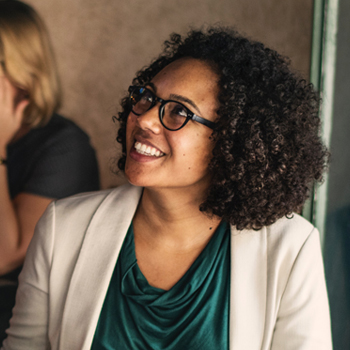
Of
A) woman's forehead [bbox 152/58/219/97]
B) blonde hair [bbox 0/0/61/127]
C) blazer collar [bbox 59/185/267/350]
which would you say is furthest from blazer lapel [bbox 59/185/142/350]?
blonde hair [bbox 0/0/61/127]

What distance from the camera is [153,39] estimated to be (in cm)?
204

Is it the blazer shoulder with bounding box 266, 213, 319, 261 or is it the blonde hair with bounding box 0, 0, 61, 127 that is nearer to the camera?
the blazer shoulder with bounding box 266, 213, 319, 261

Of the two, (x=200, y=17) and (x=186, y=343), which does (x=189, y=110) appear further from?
(x=200, y=17)

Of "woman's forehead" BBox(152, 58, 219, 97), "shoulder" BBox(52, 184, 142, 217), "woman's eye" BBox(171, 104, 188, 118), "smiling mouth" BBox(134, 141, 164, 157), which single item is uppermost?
"woman's forehead" BBox(152, 58, 219, 97)

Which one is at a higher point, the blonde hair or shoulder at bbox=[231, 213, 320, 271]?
the blonde hair

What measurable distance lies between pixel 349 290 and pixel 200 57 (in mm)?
1101

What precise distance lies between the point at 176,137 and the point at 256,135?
0.25 m

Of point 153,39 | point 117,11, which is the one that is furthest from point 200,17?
point 117,11

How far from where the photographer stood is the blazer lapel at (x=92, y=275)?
1.13m

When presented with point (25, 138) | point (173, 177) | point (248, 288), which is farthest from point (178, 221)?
point (25, 138)

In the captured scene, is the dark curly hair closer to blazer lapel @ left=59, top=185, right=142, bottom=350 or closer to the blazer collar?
the blazer collar

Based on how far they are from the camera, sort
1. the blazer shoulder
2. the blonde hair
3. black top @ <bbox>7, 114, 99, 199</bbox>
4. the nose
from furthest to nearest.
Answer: black top @ <bbox>7, 114, 99, 199</bbox>
the blonde hair
the blazer shoulder
the nose

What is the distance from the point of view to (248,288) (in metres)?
1.16

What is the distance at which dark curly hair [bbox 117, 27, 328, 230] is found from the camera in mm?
1117
